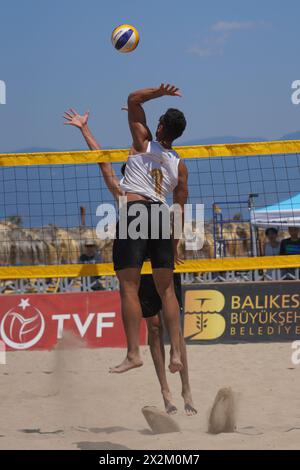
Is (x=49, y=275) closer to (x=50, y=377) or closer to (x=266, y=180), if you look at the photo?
(x=50, y=377)

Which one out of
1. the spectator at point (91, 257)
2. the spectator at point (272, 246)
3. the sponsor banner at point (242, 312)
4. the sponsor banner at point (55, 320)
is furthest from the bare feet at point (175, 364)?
the spectator at point (272, 246)

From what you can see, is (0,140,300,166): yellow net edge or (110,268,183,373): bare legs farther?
(0,140,300,166): yellow net edge

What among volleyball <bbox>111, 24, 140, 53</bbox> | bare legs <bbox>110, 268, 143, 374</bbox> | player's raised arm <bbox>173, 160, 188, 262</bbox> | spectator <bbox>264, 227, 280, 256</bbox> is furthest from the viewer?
spectator <bbox>264, 227, 280, 256</bbox>

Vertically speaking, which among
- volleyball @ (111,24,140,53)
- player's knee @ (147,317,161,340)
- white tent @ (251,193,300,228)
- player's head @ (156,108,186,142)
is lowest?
player's knee @ (147,317,161,340)

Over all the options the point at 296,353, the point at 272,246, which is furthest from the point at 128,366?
the point at 272,246

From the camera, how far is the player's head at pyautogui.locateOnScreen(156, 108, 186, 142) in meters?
4.90

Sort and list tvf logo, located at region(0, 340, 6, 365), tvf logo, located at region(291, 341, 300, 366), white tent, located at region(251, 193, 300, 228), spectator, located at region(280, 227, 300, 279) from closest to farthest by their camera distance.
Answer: tvf logo, located at region(291, 341, 300, 366)
tvf logo, located at region(0, 340, 6, 365)
spectator, located at region(280, 227, 300, 279)
white tent, located at region(251, 193, 300, 228)

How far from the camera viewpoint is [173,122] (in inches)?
193

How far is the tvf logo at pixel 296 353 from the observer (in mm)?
7523

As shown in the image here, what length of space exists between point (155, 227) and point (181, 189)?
0.37 metres

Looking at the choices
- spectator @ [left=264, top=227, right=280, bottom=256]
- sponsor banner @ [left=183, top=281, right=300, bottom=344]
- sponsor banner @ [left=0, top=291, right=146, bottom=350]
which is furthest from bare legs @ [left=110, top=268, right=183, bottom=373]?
spectator @ [left=264, top=227, right=280, bottom=256]

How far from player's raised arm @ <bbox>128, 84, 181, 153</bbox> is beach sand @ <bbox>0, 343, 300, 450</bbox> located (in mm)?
1553

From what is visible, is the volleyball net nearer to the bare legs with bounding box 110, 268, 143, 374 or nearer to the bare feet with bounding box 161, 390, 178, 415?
the bare feet with bounding box 161, 390, 178, 415

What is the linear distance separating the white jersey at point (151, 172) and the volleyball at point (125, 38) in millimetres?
931
